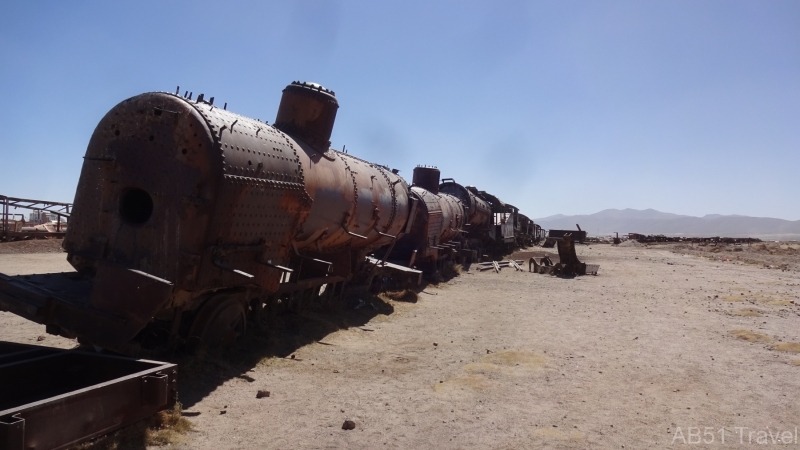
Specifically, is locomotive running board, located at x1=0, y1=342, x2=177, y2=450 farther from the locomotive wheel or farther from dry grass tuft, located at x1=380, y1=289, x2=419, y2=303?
dry grass tuft, located at x1=380, y1=289, x2=419, y2=303

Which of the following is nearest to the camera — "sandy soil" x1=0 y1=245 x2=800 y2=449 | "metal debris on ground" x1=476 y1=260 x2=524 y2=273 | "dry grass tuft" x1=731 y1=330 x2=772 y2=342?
"sandy soil" x1=0 y1=245 x2=800 y2=449

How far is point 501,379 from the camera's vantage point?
7586 millimetres

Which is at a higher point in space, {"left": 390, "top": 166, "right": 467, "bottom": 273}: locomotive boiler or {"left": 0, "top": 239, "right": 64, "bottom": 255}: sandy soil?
{"left": 390, "top": 166, "right": 467, "bottom": 273}: locomotive boiler

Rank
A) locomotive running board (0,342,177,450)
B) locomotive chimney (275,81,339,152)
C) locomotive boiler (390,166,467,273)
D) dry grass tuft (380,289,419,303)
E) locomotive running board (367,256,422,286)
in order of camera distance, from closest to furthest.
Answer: locomotive running board (0,342,177,450) → locomotive chimney (275,81,339,152) → locomotive running board (367,256,422,286) → dry grass tuft (380,289,419,303) → locomotive boiler (390,166,467,273)

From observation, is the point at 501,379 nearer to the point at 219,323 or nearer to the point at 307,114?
the point at 219,323

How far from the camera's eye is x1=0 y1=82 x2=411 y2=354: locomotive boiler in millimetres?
5273

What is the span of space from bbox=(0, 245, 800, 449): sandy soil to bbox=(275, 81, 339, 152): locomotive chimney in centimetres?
329

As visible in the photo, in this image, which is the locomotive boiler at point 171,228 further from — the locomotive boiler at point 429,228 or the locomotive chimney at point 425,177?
the locomotive chimney at point 425,177

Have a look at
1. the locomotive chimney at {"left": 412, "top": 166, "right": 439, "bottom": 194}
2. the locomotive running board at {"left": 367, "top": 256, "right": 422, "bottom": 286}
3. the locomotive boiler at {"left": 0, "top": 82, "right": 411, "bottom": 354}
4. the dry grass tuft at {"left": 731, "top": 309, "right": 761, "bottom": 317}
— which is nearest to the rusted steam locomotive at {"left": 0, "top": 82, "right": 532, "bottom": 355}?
the locomotive boiler at {"left": 0, "top": 82, "right": 411, "bottom": 354}

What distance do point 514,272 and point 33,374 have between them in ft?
66.2

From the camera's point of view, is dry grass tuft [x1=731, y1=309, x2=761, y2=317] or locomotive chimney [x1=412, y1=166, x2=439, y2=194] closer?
dry grass tuft [x1=731, y1=309, x2=761, y2=317]

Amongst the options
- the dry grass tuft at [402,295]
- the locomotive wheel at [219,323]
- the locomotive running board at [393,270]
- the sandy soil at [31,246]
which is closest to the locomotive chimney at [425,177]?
the locomotive running board at [393,270]

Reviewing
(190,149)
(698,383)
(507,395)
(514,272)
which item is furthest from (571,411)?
(514,272)

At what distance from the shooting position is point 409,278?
1488cm
